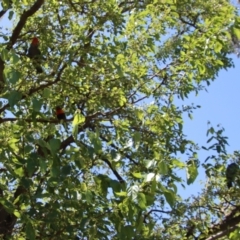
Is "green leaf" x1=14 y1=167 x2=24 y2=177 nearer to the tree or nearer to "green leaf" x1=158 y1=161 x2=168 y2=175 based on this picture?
the tree

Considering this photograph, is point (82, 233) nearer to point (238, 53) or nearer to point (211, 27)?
point (211, 27)

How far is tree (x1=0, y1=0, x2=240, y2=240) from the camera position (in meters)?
4.38

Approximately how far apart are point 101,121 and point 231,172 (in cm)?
150

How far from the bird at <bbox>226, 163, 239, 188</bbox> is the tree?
115 millimetres

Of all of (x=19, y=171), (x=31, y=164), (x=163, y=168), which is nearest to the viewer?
(x=163, y=168)

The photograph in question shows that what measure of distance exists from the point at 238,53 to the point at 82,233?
5.57 meters

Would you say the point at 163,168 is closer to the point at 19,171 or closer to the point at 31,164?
the point at 31,164

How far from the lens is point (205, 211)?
236 inches

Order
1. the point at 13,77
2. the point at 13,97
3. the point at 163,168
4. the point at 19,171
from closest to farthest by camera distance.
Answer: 1. the point at 163,168
2. the point at 13,77
3. the point at 13,97
4. the point at 19,171

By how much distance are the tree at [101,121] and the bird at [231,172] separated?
0.38ft

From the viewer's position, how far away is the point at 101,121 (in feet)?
18.7

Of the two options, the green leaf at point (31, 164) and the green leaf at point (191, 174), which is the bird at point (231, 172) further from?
the green leaf at point (31, 164)

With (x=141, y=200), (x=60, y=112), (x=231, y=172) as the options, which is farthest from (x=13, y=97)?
(x=231, y=172)

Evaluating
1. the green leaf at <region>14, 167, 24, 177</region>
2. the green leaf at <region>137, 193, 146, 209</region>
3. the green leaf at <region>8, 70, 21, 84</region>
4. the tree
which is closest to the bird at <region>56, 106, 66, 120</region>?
the tree
